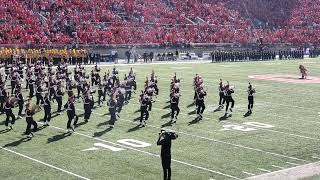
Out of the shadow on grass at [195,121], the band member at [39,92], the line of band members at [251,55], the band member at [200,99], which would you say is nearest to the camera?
the shadow on grass at [195,121]

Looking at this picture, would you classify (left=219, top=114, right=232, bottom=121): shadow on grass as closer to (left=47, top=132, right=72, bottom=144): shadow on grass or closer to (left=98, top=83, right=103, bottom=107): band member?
(left=98, top=83, right=103, bottom=107): band member

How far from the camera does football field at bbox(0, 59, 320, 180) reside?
44.5ft

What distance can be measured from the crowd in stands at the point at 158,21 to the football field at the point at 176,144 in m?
25.9

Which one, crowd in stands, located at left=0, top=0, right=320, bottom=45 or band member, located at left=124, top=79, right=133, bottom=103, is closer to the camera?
band member, located at left=124, top=79, right=133, bottom=103

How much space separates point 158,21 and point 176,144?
45090mm

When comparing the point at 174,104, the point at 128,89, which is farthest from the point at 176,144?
the point at 128,89

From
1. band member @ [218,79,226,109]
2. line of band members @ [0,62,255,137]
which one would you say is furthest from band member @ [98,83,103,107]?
band member @ [218,79,226,109]

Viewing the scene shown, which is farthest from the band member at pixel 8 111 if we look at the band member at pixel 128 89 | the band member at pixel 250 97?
the band member at pixel 250 97

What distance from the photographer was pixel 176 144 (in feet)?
54.0

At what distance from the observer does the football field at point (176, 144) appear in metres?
13.6

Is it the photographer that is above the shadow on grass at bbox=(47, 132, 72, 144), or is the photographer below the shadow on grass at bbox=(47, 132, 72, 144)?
above

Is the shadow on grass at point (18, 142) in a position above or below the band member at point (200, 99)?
below

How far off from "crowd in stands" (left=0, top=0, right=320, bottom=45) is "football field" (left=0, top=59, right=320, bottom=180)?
25.9 metres

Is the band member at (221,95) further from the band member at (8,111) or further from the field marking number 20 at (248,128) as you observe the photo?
the band member at (8,111)
